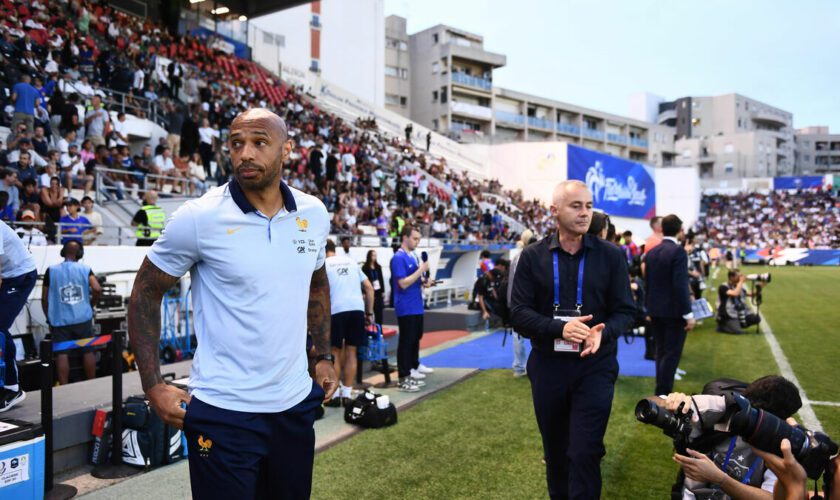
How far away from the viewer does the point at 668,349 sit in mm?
A: 6254

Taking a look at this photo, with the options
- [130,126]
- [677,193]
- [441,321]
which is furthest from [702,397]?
[677,193]

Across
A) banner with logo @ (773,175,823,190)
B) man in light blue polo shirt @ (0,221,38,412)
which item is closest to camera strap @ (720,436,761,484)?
man in light blue polo shirt @ (0,221,38,412)

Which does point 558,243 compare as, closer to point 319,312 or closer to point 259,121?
point 319,312

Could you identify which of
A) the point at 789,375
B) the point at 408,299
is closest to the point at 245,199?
the point at 408,299

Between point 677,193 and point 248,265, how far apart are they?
180ft

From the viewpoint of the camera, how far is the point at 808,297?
19.1 meters

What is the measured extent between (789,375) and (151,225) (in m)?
10.0

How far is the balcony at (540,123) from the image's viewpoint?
187 feet

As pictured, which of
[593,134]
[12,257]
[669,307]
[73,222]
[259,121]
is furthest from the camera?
[593,134]

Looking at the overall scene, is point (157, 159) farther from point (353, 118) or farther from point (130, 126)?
point (353, 118)

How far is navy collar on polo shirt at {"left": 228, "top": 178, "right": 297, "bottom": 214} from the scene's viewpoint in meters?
2.30

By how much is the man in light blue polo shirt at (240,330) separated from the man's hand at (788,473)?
5.82 ft

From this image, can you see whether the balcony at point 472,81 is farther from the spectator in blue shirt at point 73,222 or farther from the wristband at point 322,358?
the wristband at point 322,358

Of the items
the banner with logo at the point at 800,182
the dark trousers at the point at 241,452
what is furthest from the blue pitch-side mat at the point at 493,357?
the banner with logo at the point at 800,182
